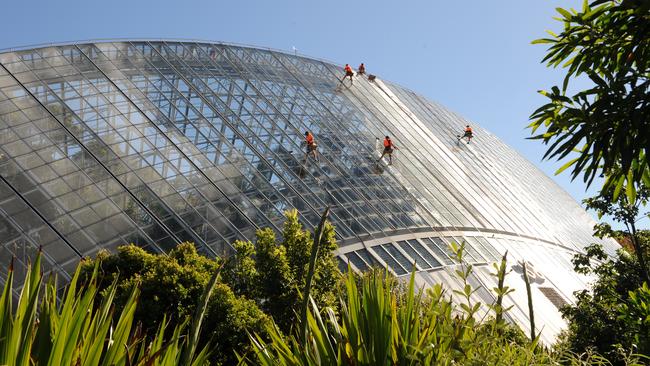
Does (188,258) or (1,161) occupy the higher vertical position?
(1,161)

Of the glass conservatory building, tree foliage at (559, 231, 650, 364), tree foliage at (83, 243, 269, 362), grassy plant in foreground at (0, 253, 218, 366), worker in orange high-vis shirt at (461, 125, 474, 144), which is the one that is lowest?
grassy plant in foreground at (0, 253, 218, 366)

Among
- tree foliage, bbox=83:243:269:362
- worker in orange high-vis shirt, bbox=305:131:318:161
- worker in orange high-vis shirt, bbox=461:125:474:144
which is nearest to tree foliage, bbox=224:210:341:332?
tree foliage, bbox=83:243:269:362

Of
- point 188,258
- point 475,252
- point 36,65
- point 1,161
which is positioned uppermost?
point 36,65

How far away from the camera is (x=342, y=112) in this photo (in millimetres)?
28141

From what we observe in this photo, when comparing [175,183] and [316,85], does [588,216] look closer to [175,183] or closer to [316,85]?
[316,85]

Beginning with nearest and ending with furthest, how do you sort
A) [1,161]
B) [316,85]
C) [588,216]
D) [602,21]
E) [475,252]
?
1. [602,21]
2. [1,161]
3. [475,252]
4. [316,85]
5. [588,216]

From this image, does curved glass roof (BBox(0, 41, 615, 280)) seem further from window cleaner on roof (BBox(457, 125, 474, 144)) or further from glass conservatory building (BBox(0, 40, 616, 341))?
window cleaner on roof (BBox(457, 125, 474, 144))

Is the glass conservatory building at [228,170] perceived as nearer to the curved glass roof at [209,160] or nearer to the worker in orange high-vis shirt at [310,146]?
the curved glass roof at [209,160]

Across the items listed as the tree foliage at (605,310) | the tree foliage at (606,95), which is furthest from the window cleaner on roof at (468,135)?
the tree foliage at (606,95)

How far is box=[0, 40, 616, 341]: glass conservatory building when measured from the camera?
47.2 ft

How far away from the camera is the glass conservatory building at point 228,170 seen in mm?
14380

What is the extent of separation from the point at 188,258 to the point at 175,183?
448cm

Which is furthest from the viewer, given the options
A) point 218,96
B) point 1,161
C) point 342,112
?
point 342,112

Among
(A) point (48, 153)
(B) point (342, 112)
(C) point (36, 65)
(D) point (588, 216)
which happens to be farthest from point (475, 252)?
(D) point (588, 216)
